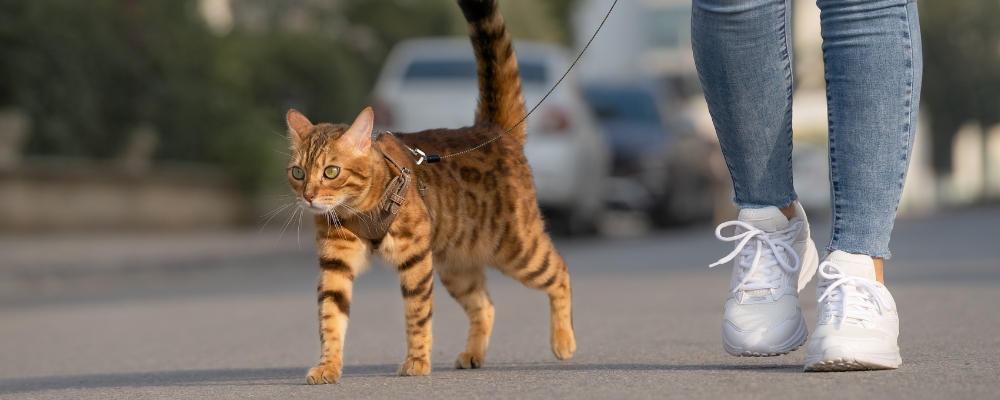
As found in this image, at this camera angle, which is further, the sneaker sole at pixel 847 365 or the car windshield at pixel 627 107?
the car windshield at pixel 627 107

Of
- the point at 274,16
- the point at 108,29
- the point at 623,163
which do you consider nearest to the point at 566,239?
the point at 623,163

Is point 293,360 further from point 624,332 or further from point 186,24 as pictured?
point 186,24

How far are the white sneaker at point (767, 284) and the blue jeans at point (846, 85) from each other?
0.20 m

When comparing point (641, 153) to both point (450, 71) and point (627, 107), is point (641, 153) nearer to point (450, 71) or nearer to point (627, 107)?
point (627, 107)

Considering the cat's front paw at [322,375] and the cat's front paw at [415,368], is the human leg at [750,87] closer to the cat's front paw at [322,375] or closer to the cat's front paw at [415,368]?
the cat's front paw at [415,368]

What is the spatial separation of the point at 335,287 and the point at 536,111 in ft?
28.4

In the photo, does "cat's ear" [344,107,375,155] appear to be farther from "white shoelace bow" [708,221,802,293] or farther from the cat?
"white shoelace bow" [708,221,802,293]

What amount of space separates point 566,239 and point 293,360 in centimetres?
945

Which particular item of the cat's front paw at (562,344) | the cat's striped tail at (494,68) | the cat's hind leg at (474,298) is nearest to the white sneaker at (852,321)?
the cat's front paw at (562,344)

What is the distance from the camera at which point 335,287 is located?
3791mm

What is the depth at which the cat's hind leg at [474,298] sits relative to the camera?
4.29 meters

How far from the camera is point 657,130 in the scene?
51.7ft

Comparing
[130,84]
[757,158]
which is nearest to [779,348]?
[757,158]

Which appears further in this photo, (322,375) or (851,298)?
(322,375)
